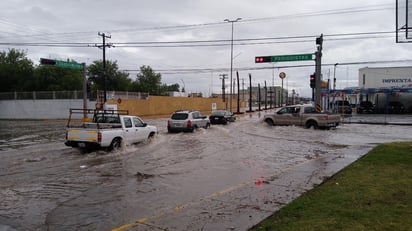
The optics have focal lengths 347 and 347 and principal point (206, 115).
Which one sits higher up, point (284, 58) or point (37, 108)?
point (284, 58)

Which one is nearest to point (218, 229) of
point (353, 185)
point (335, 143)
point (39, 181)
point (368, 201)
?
point (368, 201)

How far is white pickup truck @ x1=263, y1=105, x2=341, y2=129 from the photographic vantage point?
25.7m

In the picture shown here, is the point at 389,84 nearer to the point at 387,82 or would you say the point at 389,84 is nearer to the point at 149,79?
the point at 387,82

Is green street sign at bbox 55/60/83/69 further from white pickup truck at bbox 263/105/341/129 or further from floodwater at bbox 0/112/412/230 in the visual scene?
white pickup truck at bbox 263/105/341/129

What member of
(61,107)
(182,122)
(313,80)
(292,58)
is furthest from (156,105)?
(182,122)

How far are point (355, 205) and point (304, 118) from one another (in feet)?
70.2

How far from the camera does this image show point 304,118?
2680 centimetres

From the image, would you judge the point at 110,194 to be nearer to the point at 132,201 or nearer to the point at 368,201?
the point at 132,201

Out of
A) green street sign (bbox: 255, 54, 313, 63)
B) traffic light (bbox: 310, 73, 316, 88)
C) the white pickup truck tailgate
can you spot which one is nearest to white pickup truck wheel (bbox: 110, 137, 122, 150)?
the white pickup truck tailgate

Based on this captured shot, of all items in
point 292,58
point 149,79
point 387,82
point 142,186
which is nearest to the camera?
point 142,186

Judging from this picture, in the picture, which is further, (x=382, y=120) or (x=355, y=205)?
(x=382, y=120)

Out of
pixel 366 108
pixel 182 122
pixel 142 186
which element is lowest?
pixel 142 186

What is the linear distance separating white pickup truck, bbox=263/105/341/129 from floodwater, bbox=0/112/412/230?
35.9ft

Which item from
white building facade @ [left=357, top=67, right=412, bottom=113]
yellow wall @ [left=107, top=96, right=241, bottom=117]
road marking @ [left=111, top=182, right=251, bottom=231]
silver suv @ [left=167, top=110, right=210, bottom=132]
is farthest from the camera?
white building facade @ [left=357, top=67, right=412, bottom=113]
